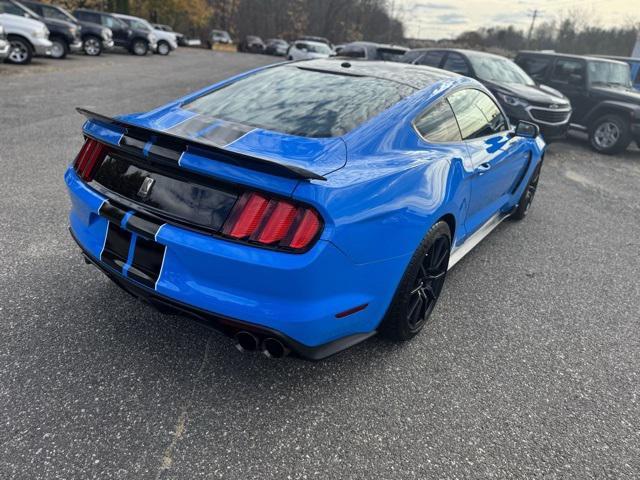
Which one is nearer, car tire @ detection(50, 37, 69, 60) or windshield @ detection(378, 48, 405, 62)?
windshield @ detection(378, 48, 405, 62)

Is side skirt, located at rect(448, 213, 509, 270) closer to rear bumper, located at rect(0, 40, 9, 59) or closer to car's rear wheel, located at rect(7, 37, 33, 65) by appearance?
rear bumper, located at rect(0, 40, 9, 59)

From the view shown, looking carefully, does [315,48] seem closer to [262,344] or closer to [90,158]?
[90,158]

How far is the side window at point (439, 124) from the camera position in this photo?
271 centimetres

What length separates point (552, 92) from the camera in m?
9.20

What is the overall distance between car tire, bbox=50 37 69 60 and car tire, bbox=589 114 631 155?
16141mm

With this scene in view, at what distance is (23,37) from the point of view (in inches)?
505

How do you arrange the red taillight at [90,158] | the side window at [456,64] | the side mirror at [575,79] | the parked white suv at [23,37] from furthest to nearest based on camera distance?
the parked white suv at [23,37]
the side mirror at [575,79]
the side window at [456,64]
the red taillight at [90,158]

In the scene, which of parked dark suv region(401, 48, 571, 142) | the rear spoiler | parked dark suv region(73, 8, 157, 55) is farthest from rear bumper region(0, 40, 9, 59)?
the rear spoiler

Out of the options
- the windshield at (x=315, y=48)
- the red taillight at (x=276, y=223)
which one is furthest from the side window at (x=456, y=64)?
the windshield at (x=315, y=48)

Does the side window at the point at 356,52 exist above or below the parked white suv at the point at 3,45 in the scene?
above

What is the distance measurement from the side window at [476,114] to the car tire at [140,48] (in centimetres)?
2285

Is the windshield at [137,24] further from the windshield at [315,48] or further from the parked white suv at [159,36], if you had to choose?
the windshield at [315,48]

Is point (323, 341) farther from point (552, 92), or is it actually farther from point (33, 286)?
point (552, 92)

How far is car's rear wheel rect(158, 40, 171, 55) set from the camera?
25.5 m
